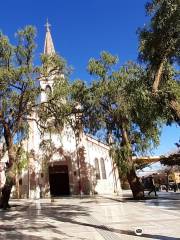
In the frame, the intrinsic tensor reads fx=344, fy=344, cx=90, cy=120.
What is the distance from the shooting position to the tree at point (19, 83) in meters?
19.4

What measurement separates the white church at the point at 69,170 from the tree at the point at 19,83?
43.3 feet

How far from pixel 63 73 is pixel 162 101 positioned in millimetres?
11525

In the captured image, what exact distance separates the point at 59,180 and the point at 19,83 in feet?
67.9

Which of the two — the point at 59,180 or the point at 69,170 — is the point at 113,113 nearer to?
the point at 69,170

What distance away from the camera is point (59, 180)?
38281 millimetres

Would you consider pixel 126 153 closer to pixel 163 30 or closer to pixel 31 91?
pixel 31 91

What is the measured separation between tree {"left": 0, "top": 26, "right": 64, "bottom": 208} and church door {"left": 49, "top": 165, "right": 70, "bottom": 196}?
1600 centimetres

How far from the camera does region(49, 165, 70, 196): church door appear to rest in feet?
121

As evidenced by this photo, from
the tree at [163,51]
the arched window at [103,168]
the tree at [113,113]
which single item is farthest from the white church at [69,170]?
the tree at [163,51]

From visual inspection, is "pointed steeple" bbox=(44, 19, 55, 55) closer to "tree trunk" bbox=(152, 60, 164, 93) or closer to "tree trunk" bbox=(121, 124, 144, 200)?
"tree trunk" bbox=(121, 124, 144, 200)

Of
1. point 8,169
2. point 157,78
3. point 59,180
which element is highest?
point 157,78

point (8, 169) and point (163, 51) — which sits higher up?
point (163, 51)

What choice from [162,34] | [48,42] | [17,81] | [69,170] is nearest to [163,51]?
[162,34]

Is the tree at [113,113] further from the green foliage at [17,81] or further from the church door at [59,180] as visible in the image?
the church door at [59,180]
